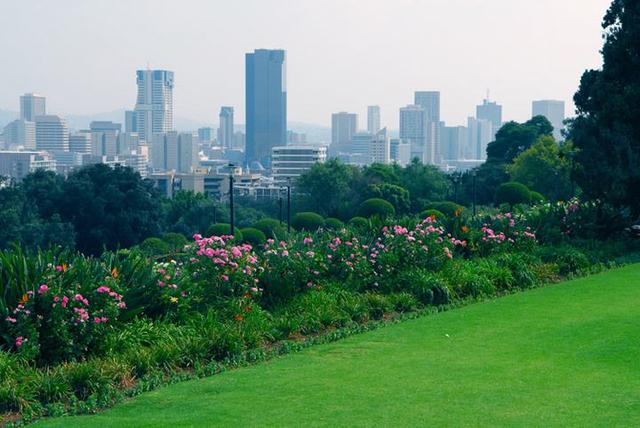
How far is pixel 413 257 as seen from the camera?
1138cm

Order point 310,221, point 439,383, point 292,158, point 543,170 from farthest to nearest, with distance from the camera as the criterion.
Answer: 1. point 292,158
2. point 543,170
3. point 310,221
4. point 439,383

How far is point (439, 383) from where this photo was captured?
6531 millimetres

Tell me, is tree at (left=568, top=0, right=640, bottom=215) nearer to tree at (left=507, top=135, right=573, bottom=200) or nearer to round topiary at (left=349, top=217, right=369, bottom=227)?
round topiary at (left=349, top=217, right=369, bottom=227)

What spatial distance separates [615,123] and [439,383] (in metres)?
10.4

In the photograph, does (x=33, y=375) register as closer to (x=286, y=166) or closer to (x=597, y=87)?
(x=597, y=87)

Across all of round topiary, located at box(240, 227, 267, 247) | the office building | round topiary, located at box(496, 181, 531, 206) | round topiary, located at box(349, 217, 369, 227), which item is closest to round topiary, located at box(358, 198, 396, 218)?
round topiary, located at box(240, 227, 267, 247)

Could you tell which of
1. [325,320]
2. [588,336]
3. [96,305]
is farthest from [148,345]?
[588,336]

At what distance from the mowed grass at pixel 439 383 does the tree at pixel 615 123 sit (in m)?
7.03

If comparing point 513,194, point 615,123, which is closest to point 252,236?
point 513,194

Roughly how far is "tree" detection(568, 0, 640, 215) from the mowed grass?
7028 mm

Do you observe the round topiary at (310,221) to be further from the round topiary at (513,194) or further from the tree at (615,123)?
the tree at (615,123)

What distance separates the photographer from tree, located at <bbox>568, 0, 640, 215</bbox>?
15531 mm

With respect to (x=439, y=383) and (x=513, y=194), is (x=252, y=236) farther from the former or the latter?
(x=439, y=383)

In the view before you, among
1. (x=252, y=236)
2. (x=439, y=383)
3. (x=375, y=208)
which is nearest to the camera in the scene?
(x=439, y=383)
